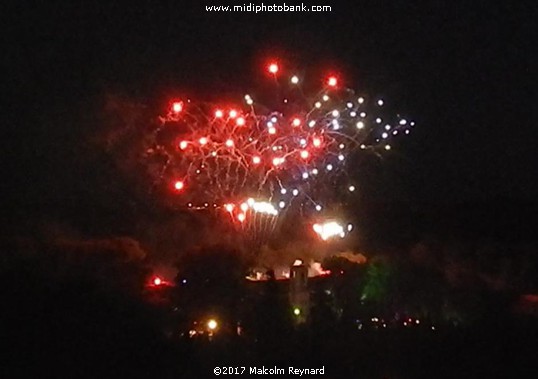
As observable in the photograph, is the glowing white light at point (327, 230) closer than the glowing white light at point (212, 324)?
No

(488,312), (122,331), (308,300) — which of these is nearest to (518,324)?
(488,312)

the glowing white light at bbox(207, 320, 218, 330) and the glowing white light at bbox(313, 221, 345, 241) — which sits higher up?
the glowing white light at bbox(313, 221, 345, 241)

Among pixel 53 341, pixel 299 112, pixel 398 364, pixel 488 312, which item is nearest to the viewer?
pixel 53 341

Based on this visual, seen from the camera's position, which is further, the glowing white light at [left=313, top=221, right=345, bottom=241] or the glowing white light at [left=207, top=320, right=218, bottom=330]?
the glowing white light at [left=313, top=221, right=345, bottom=241]

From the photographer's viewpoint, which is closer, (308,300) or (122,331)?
(122,331)

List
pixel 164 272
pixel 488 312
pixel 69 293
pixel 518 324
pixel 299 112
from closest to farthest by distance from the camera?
pixel 69 293
pixel 518 324
pixel 488 312
pixel 164 272
pixel 299 112

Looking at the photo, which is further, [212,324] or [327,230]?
[327,230]

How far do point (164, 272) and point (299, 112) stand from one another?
3252 mm

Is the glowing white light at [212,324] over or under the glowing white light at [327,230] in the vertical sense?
under

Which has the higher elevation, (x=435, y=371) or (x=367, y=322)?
(x=367, y=322)

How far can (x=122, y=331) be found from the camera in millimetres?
5719

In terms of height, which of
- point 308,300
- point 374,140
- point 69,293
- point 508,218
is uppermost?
point 374,140

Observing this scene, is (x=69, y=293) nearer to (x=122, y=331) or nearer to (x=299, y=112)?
(x=122, y=331)

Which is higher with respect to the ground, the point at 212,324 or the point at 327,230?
the point at 327,230
